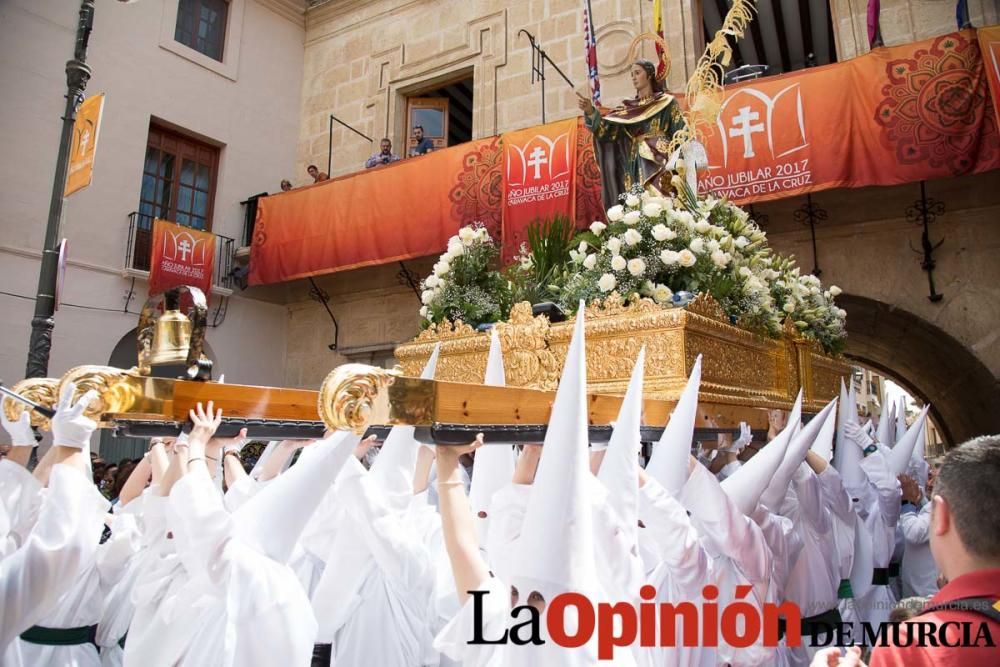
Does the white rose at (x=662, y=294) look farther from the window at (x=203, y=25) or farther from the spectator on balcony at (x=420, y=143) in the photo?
the window at (x=203, y=25)

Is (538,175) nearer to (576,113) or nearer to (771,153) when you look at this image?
(576,113)

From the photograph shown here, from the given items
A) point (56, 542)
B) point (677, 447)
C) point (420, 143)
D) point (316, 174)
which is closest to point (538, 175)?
point (420, 143)

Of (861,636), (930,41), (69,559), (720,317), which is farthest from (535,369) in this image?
(930,41)

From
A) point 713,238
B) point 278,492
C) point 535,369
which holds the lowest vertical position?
point 278,492

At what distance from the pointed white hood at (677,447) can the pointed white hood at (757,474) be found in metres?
0.31

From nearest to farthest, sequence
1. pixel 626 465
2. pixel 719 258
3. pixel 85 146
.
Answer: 1. pixel 626 465
2. pixel 719 258
3. pixel 85 146

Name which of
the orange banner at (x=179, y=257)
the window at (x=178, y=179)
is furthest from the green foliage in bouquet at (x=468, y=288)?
the window at (x=178, y=179)

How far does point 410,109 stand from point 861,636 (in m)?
9.78

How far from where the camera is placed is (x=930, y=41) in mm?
6457

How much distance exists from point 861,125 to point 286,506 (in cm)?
664

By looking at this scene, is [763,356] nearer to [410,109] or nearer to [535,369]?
[535,369]

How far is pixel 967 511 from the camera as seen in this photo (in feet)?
4.09

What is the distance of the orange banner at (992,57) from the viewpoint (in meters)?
5.93

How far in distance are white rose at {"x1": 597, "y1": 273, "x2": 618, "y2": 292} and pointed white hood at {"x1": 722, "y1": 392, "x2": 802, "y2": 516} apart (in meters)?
1.01
